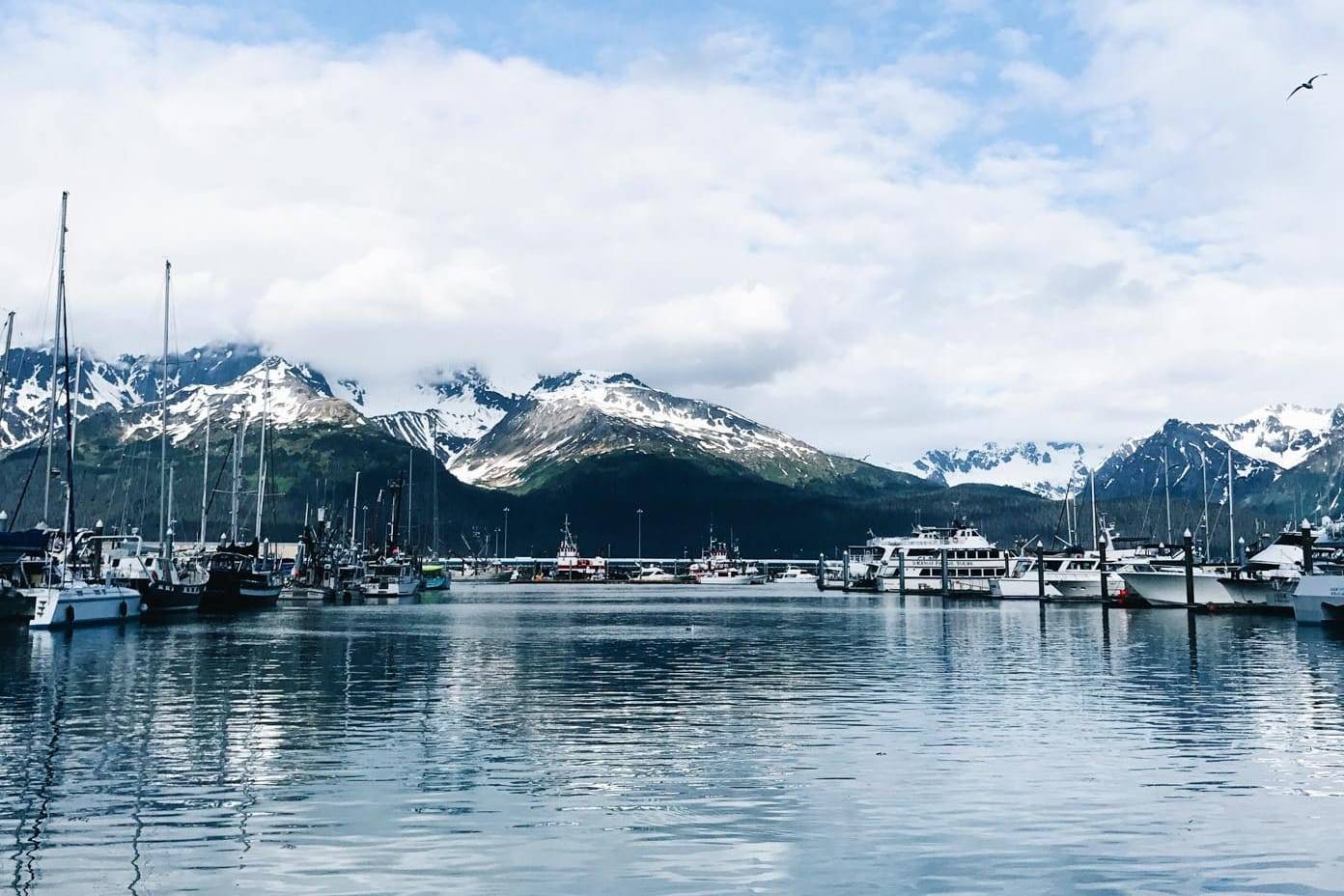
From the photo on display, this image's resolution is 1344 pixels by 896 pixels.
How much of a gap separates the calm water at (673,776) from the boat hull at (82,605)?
99.0 feet

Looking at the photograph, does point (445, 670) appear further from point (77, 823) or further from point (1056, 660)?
point (77, 823)

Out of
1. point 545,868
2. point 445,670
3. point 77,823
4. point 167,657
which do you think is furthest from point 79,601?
point 545,868

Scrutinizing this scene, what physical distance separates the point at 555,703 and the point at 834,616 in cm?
10252

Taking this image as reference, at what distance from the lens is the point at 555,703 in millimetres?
54469

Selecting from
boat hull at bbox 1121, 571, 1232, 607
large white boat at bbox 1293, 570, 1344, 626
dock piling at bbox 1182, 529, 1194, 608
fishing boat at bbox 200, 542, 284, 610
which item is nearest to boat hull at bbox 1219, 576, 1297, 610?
boat hull at bbox 1121, 571, 1232, 607

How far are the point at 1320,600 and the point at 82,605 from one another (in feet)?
342

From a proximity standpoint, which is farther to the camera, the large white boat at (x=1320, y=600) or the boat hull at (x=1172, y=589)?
the boat hull at (x=1172, y=589)

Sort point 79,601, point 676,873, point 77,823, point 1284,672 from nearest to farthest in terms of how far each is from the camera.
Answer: point 676,873 < point 77,823 < point 1284,672 < point 79,601

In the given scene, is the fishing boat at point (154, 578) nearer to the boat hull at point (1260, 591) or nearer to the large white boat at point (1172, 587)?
the large white boat at point (1172, 587)

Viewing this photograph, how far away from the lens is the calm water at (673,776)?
24.9 m

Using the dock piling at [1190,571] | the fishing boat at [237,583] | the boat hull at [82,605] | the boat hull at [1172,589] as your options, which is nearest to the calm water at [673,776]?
the boat hull at [82,605]

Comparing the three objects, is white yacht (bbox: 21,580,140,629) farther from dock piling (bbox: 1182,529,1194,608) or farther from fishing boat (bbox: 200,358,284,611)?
dock piling (bbox: 1182,529,1194,608)

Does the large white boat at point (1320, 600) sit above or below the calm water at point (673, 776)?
above

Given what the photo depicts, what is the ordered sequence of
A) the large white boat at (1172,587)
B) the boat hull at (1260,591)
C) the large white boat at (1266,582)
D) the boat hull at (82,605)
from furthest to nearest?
the large white boat at (1172,587) < the large white boat at (1266,582) < the boat hull at (1260,591) < the boat hull at (82,605)
